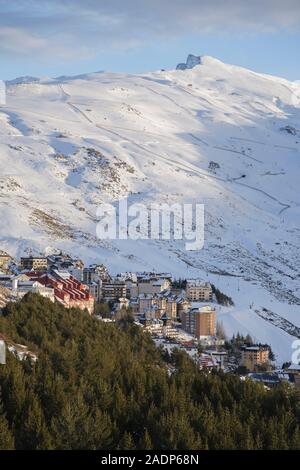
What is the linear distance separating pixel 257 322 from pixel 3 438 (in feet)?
140

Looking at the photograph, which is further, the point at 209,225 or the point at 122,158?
the point at 122,158

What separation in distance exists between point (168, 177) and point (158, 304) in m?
59.0

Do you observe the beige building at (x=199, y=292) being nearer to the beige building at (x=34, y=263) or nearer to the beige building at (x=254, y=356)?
the beige building at (x=34, y=263)

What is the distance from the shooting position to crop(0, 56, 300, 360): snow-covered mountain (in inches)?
2790

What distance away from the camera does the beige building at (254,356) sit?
124ft

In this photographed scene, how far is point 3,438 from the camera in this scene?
419 inches

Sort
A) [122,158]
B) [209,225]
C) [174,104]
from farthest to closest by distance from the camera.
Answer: [174,104] → [122,158] → [209,225]

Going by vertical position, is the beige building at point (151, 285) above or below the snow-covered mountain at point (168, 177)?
below

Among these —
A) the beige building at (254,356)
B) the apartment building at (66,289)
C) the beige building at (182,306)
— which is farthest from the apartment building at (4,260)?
the beige building at (254,356)

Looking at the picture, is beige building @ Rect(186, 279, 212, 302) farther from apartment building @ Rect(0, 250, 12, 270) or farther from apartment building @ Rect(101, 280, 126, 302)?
apartment building @ Rect(0, 250, 12, 270)
